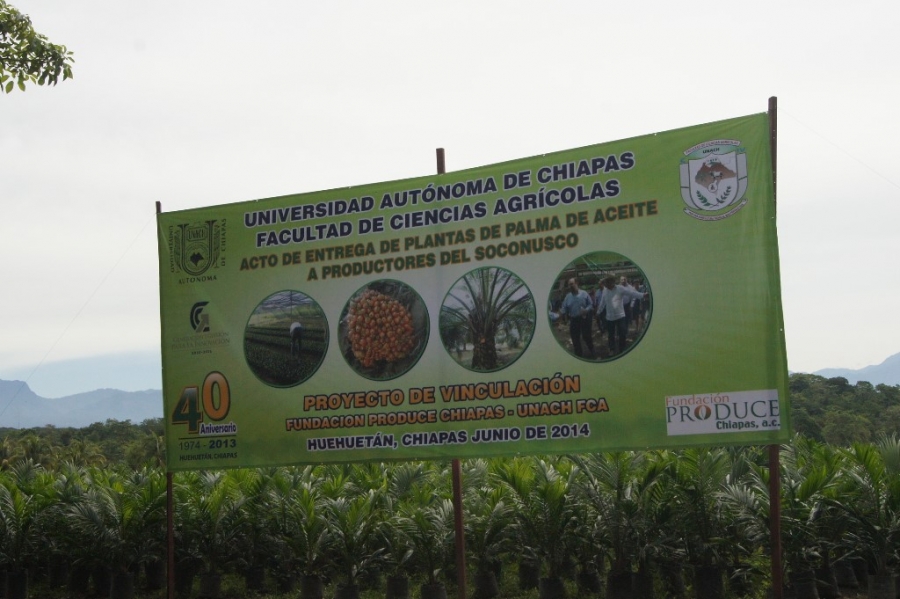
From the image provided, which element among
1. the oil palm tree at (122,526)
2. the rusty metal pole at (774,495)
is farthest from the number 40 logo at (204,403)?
the rusty metal pole at (774,495)

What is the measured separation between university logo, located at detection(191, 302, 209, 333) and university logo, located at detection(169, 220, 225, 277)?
1.01ft

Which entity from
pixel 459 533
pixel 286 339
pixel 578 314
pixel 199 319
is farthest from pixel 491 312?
pixel 199 319

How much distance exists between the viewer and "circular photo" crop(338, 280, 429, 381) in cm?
803

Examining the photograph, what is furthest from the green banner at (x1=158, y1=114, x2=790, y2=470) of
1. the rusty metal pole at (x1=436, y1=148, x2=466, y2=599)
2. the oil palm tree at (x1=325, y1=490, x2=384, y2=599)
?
the oil palm tree at (x1=325, y1=490, x2=384, y2=599)

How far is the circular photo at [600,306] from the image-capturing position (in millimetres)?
7223

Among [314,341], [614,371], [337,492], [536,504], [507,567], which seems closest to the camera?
[614,371]

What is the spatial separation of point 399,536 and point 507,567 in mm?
2248

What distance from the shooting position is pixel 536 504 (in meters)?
9.26

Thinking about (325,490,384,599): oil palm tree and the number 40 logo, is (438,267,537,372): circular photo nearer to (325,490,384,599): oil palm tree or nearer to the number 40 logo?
the number 40 logo

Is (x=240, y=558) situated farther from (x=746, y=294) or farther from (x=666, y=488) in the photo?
(x=746, y=294)

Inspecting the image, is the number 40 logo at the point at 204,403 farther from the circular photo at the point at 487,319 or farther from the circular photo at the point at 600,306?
the circular photo at the point at 600,306

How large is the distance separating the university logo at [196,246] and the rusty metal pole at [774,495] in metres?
5.06

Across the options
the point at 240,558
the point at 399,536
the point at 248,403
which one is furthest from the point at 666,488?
the point at 240,558

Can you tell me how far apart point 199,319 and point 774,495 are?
5.47m
